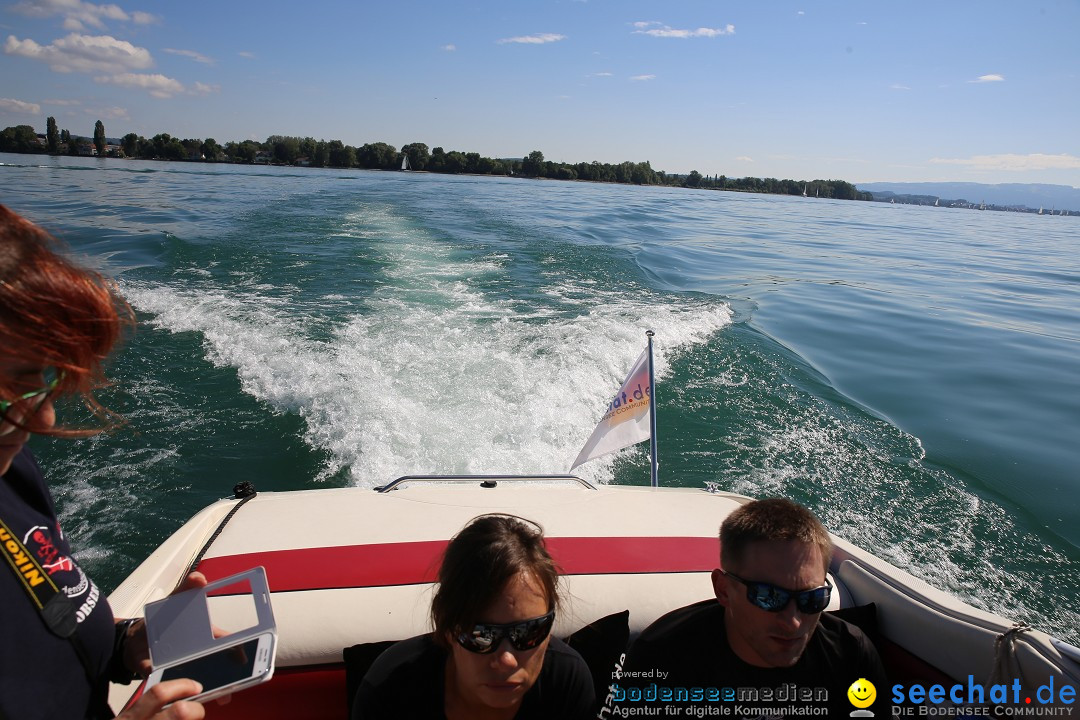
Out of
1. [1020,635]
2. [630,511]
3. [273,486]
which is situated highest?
[1020,635]

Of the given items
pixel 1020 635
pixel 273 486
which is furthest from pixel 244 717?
pixel 273 486

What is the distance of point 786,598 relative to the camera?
1606mm

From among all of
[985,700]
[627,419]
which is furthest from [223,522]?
[985,700]

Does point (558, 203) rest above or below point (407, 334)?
above

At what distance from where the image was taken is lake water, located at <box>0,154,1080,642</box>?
13.5 ft

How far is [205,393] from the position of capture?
17.9ft

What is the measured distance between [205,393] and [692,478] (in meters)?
4.31

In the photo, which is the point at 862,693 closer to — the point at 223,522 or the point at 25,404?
the point at 25,404

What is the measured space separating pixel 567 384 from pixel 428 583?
14.0ft

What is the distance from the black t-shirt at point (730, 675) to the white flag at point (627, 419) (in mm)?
1919

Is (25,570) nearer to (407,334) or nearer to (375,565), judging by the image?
(375,565)

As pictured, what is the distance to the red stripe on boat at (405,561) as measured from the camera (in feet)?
6.60

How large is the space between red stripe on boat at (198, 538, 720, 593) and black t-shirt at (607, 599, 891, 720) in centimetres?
42

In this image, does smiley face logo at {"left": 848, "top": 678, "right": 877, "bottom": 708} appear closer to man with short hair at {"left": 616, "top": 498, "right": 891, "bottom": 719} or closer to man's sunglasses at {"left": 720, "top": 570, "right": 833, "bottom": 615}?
man with short hair at {"left": 616, "top": 498, "right": 891, "bottom": 719}
